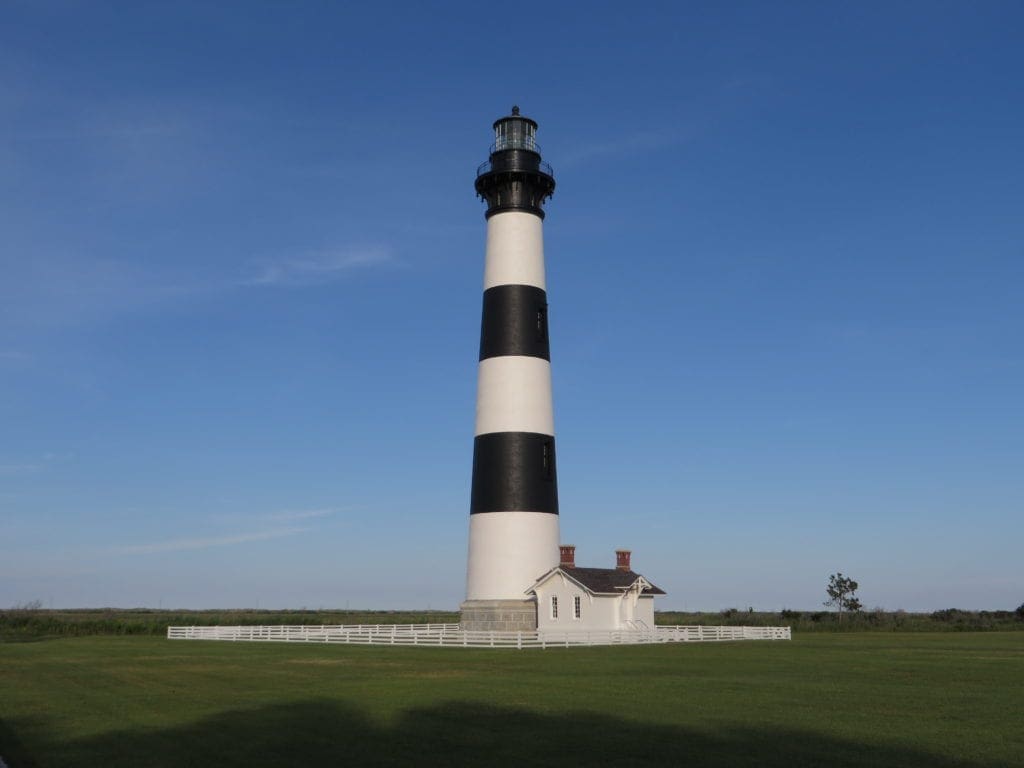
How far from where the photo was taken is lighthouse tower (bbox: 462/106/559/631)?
4297 centimetres

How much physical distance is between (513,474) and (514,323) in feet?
22.2

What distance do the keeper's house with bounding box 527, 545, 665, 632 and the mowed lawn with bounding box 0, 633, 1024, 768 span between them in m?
8.67

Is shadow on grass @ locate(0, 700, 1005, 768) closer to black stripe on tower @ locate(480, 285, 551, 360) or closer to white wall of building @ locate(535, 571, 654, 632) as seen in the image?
white wall of building @ locate(535, 571, 654, 632)

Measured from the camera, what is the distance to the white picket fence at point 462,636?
40.8 m

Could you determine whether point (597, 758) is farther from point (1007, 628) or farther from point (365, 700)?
point (1007, 628)

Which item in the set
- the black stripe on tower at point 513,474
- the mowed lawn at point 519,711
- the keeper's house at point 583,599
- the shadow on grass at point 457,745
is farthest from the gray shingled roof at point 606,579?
the shadow on grass at point 457,745

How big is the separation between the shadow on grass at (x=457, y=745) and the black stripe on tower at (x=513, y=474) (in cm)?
2394

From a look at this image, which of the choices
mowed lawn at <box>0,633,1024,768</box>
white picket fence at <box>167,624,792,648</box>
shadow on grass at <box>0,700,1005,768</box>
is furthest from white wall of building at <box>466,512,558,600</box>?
shadow on grass at <box>0,700,1005,768</box>

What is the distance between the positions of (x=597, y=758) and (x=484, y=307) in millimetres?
32700

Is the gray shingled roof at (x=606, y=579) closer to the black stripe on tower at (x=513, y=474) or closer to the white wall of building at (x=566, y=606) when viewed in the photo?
the white wall of building at (x=566, y=606)

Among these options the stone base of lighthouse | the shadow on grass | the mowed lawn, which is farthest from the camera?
the stone base of lighthouse

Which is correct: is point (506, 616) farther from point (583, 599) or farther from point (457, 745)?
point (457, 745)

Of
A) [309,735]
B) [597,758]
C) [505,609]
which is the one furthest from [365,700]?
[505,609]

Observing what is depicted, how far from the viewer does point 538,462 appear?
43438mm
